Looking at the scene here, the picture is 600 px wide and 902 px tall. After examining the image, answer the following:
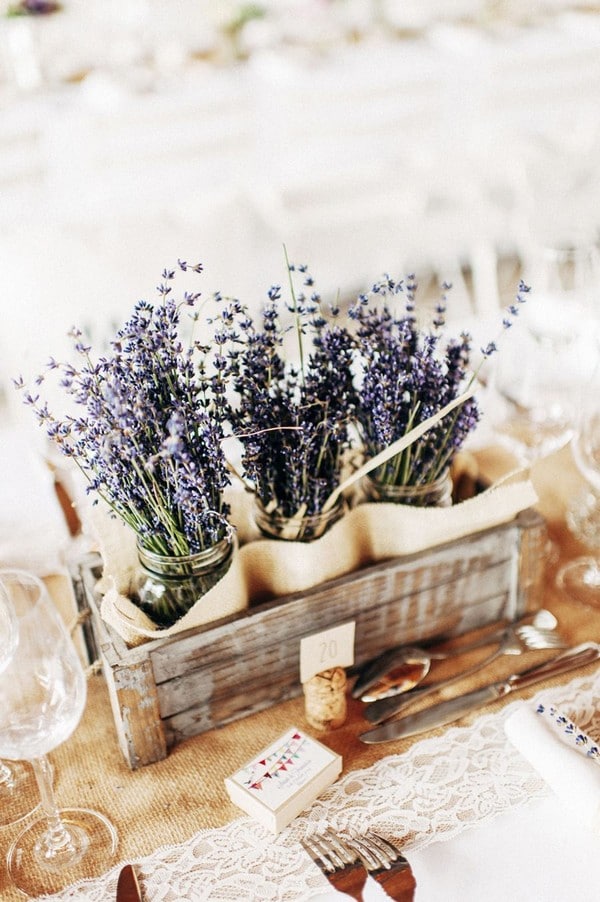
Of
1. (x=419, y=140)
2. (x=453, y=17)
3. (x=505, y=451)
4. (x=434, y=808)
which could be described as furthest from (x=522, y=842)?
(x=453, y=17)

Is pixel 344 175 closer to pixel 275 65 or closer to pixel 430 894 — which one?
→ pixel 275 65

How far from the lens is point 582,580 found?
119 cm

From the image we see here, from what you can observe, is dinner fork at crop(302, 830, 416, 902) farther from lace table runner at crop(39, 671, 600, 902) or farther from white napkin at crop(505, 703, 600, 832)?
white napkin at crop(505, 703, 600, 832)

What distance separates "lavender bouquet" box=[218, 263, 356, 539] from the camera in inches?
35.4

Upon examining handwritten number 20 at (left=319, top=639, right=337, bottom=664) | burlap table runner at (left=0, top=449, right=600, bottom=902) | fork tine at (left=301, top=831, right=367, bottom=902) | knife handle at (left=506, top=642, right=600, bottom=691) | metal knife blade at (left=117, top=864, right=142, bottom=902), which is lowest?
knife handle at (left=506, top=642, right=600, bottom=691)

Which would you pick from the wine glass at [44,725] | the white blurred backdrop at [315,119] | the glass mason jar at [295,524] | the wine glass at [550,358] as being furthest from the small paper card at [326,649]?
the white blurred backdrop at [315,119]

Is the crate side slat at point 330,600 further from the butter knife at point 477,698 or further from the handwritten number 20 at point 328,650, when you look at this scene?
the butter knife at point 477,698

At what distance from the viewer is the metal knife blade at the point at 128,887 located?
80 cm

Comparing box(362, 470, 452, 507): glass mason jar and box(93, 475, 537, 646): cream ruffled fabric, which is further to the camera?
box(362, 470, 452, 507): glass mason jar

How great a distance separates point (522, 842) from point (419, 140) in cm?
427

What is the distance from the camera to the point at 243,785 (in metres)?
0.87

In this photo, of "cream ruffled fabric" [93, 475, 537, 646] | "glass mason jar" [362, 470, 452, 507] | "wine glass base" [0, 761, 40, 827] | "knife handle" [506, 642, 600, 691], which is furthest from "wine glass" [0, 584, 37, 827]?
"knife handle" [506, 642, 600, 691]

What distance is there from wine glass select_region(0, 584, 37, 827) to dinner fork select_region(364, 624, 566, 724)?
40 cm

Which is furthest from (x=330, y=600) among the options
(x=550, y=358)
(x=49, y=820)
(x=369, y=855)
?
(x=550, y=358)
